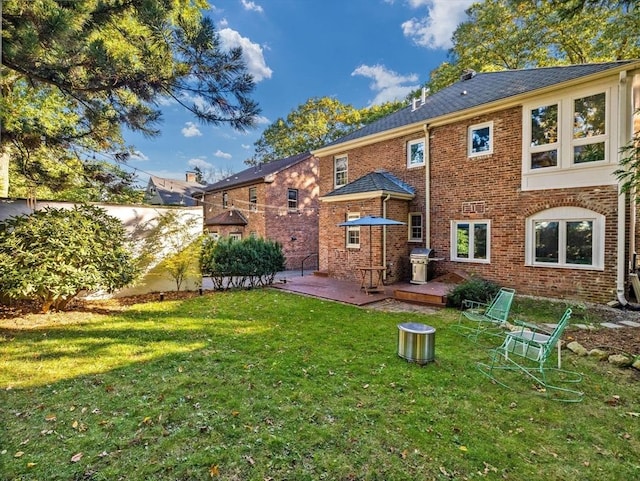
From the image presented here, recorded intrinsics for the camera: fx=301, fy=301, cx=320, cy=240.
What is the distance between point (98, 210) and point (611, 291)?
1362 centimetres

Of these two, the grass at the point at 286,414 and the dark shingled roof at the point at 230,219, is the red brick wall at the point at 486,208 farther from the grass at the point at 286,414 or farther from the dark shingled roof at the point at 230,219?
the dark shingled roof at the point at 230,219

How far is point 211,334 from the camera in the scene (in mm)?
6102

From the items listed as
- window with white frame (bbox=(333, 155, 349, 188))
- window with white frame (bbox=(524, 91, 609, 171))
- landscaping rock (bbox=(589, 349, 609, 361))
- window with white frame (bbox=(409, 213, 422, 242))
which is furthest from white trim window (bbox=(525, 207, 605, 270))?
window with white frame (bbox=(333, 155, 349, 188))

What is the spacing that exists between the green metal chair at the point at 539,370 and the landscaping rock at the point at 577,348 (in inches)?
38.2

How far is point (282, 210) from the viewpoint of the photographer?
65.1 ft

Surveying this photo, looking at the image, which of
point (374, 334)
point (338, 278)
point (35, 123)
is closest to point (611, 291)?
point (374, 334)

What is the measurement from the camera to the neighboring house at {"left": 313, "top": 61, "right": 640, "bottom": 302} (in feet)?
25.7

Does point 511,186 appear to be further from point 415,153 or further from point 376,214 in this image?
point 376,214

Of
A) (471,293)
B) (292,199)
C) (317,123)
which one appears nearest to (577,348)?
(471,293)

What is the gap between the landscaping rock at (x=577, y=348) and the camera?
514 cm

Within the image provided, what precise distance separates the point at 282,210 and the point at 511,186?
13.4 metres

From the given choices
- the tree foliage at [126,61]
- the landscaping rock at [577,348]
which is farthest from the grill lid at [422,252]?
the tree foliage at [126,61]

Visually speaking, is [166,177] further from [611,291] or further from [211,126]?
[611,291]

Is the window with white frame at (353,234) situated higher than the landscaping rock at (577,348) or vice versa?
the window with white frame at (353,234)
